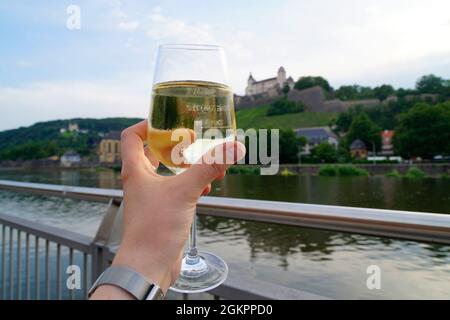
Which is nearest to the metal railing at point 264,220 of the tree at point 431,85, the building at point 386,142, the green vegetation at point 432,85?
the green vegetation at point 432,85

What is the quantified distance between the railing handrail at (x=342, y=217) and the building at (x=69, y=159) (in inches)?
1989

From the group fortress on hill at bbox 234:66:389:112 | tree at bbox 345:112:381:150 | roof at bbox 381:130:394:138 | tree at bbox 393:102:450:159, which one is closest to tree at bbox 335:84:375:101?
fortress on hill at bbox 234:66:389:112

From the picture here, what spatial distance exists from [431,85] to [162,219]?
48.7 metres

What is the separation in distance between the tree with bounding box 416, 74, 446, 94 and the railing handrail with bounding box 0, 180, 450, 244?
1716 inches

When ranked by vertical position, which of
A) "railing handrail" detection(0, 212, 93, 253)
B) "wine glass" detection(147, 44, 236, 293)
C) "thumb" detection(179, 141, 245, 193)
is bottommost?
"railing handrail" detection(0, 212, 93, 253)

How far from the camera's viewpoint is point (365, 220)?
1006mm

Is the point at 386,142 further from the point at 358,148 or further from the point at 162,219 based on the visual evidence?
the point at 162,219

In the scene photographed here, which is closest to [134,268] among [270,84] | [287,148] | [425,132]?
[287,148]

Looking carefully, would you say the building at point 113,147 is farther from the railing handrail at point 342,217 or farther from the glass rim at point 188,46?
the railing handrail at point 342,217

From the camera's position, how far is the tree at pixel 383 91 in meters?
55.6

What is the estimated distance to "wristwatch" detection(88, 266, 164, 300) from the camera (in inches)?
21.1

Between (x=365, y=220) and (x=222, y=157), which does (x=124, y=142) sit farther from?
(x=365, y=220)

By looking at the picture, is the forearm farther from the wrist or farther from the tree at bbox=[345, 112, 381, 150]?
the tree at bbox=[345, 112, 381, 150]
